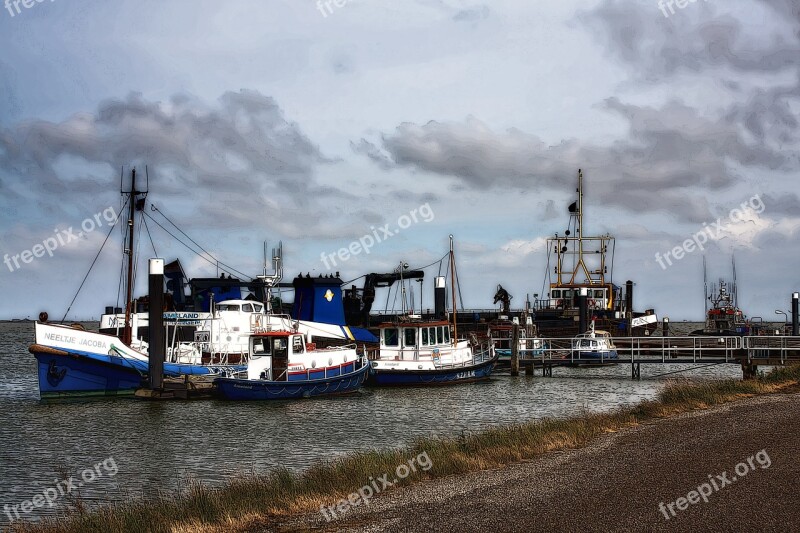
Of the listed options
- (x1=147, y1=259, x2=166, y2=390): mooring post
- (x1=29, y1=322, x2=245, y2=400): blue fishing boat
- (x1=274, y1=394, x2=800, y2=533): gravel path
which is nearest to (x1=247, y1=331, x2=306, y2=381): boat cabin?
(x1=29, y1=322, x2=245, y2=400): blue fishing boat

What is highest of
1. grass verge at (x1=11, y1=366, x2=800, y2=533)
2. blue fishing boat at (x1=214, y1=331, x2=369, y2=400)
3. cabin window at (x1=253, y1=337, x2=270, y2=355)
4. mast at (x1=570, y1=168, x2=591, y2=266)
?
mast at (x1=570, y1=168, x2=591, y2=266)

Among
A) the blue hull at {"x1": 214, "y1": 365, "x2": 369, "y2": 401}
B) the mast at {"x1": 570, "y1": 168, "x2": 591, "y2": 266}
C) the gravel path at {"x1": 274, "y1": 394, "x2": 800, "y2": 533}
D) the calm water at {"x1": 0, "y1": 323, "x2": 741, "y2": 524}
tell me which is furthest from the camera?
the mast at {"x1": 570, "y1": 168, "x2": 591, "y2": 266}

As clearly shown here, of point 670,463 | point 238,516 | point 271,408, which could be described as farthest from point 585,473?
point 271,408

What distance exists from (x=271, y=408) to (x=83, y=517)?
20870mm

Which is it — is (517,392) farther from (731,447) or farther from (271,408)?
(731,447)

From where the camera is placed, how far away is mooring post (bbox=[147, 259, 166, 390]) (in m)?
34.2

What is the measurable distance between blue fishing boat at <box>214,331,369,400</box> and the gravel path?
775 inches

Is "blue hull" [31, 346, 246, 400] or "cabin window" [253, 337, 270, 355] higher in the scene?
"cabin window" [253, 337, 270, 355]

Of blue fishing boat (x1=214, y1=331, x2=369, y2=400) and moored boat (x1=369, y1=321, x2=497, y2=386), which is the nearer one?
blue fishing boat (x1=214, y1=331, x2=369, y2=400)

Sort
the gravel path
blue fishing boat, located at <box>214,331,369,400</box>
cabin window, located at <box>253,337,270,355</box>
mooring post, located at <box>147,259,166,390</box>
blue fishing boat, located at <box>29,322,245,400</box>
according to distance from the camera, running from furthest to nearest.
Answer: cabin window, located at <box>253,337,270,355</box>, blue fishing boat, located at <box>29,322,245,400</box>, blue fishing boat, located at <box>214,331,369,400</box>, mooring post, located at <box>147,259,166,390</box>, the gravel path

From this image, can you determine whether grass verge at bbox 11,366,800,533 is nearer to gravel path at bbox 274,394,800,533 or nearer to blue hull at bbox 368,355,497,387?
gravel path at bbox 274,394,800,533

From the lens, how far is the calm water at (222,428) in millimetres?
21172

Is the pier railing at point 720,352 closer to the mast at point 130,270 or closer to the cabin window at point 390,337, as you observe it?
the cabin window at point 390,337

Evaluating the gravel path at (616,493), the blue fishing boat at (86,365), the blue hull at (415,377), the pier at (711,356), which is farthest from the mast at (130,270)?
the gravel path at (616,493)
